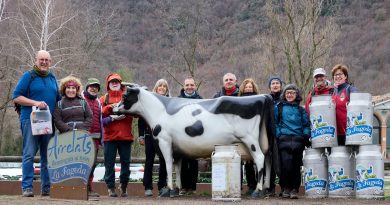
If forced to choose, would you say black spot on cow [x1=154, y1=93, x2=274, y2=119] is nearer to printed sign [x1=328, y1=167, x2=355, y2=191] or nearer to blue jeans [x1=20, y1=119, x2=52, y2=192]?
printed sign [x1=328, y1=167, x2=355, y2=191]

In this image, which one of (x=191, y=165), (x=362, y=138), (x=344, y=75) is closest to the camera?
(x=362, y=138)

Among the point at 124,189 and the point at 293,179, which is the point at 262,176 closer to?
the point at 293,179

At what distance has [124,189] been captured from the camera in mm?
12484

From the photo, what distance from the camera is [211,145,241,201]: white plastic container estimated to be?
10.5 m

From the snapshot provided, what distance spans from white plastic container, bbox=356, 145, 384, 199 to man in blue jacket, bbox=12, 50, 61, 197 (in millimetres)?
4637

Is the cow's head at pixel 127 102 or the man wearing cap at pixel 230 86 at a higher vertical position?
the man wearing cap at pixel 230 86

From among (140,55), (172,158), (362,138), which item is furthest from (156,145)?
(140,55)

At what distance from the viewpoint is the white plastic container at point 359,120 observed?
11.2m

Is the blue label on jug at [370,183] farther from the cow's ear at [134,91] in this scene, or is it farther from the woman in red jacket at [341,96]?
the cow's ear at [134,91]

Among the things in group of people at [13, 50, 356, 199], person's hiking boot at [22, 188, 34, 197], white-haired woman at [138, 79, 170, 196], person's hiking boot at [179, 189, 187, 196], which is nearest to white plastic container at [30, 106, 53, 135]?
group of people at [13, 50, 356, 199]

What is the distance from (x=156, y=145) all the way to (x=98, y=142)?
3.21ft

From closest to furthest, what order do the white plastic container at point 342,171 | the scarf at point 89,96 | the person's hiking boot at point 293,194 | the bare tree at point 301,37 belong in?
the white plastic container at point 342,171
the person's hiking boot at point 293,194
the scarf at point 89,96
the bare tree at point 301,37

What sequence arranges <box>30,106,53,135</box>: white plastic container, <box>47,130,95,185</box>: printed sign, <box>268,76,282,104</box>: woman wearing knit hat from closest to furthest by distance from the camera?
<box>47,130,95,185</box>: printed sign → <box>30,106,53,135</box>: white plastic container → <box>268,76,282,104</box>: woman wearing knit hat

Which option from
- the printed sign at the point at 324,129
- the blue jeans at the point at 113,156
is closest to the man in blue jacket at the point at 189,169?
the blue jeans at the point at 113,156
